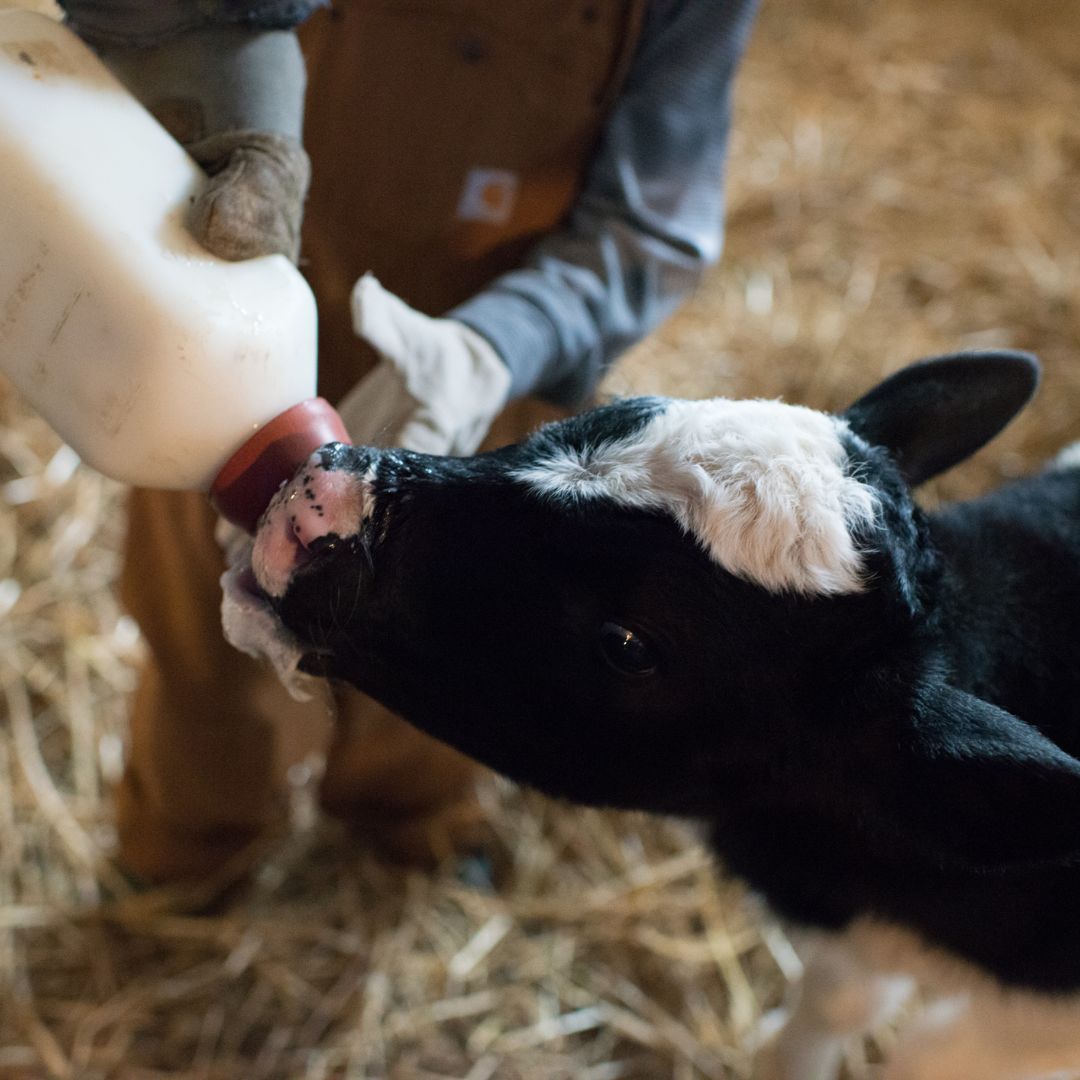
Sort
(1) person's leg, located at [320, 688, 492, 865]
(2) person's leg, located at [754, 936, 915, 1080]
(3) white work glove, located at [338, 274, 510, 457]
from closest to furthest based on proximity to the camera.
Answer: (3) white work glove, located at [338, 274, 510, 457]
(2) person's leg, located at [754, 936, 915, 1080]
(1) person's leg, located at [320, 688, 492, 865]

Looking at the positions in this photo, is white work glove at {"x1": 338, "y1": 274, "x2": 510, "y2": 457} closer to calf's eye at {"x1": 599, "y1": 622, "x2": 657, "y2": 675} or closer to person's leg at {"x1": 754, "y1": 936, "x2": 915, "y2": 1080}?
calf's eye at {"x1": 599, "y1": 622, "x2": 657, "y2": 675}

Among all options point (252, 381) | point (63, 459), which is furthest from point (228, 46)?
point (63, 459)

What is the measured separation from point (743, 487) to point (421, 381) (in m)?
0.52

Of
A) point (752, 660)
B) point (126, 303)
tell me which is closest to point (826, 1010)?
point (752, 660)

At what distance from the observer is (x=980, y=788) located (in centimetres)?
122

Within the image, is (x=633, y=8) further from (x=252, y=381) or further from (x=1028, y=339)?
(x=1028, y=339)

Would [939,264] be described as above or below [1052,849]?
below

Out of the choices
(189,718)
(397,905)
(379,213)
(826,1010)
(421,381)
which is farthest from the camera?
(397,905)

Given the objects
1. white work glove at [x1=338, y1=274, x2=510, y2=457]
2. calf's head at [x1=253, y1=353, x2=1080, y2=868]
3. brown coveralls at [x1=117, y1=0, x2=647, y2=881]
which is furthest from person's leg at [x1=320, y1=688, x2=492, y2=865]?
calf's head at [x1=253, y1=353, x2=1080, y2=868]

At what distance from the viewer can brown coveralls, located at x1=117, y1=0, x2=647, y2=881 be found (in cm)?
181

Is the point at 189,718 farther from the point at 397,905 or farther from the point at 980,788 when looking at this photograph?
the point at 980,788

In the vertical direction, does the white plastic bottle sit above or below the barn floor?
above

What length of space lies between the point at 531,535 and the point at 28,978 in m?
1.77

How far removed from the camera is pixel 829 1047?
7.25 feet
